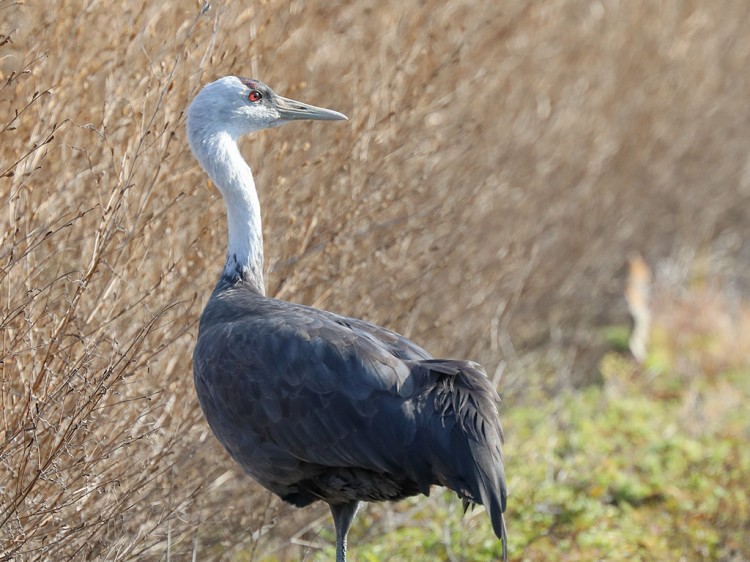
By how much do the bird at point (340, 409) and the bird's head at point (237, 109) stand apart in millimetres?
682

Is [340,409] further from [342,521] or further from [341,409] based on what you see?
[342,521]

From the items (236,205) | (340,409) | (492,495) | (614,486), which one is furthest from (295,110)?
(614,486)

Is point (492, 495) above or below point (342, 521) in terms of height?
above

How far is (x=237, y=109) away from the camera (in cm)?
489

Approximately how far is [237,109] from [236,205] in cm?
41

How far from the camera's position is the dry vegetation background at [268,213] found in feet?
13.6

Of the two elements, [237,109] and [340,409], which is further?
[237,109]

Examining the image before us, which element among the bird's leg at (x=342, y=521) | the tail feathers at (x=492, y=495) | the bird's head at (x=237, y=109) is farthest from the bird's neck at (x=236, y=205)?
the tail feathers at (x=492, y=495)

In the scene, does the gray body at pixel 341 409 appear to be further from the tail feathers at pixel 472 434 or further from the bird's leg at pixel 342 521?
the bird's leg at pixel 342 521

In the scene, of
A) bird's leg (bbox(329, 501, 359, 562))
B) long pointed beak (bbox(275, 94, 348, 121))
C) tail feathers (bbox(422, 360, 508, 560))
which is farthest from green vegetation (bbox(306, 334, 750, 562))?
long pointed beak (bbox(275, 94, 348, 121))

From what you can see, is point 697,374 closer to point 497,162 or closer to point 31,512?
point 497,162

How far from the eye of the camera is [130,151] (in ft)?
13.6

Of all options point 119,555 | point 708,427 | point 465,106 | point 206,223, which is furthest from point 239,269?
point 708,427

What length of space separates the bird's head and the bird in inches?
26.8
